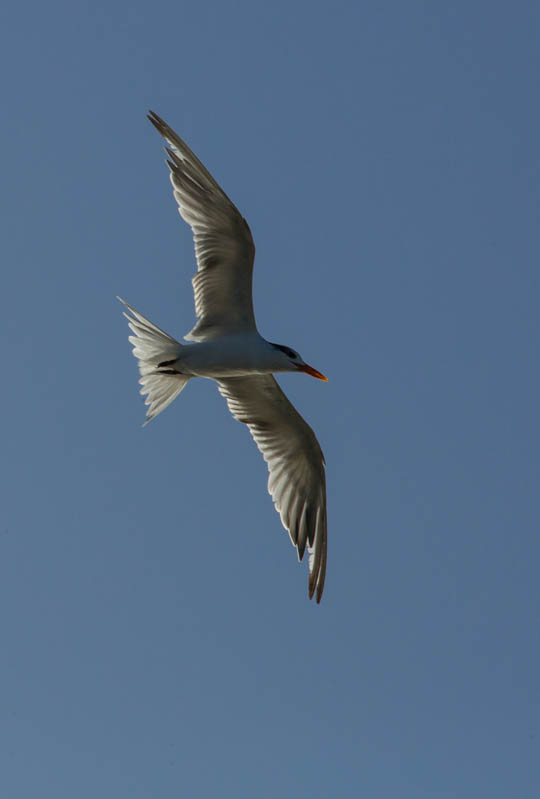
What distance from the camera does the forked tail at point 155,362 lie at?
11828 millimetres

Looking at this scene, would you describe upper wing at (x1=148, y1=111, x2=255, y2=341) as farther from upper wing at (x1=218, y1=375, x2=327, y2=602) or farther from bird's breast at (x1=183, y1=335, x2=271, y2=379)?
upper wing at (x1=218, y1=375, x2=327, y2=602)

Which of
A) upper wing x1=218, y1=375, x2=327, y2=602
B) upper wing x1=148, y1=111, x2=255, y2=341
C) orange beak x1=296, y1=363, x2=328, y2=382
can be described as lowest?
upper wing x1=218, y1=375, x2=327, y2=602

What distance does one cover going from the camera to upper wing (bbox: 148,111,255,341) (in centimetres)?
1156

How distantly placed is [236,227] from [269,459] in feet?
8.80

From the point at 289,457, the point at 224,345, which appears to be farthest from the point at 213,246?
the point at 289,457

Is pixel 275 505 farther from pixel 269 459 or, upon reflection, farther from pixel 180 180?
pixel 180 180

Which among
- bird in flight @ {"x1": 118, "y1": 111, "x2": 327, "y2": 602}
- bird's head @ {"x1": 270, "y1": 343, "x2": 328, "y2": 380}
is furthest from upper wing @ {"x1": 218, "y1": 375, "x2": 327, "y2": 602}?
bird's head @ {"x1": 270, "y1": 343, "x2": 328, "y2": 380}

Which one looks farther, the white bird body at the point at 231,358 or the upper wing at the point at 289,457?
the upper wing at the point at 289,457

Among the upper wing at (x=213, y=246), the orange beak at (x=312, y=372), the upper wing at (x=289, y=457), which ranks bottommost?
the upper wing at (x=289, y=457)

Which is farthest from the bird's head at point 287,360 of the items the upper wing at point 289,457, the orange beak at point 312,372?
the upper wing at point 289,457

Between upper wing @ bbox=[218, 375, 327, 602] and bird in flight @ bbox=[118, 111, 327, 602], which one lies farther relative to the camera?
upper wing @ bbox=[218, 375, 327, 602]

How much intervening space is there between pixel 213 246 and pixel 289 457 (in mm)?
2531

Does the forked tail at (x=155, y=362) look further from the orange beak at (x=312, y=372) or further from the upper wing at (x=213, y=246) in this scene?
the orange beak at (x=312, y=372)

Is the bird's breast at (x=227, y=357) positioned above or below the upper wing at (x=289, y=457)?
above
